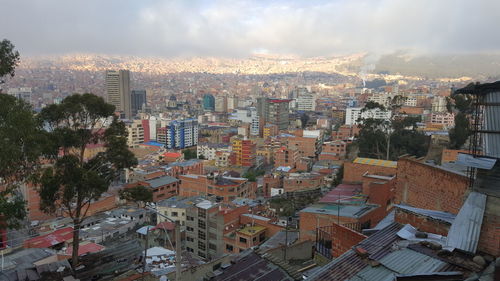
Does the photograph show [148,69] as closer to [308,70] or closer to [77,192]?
[308,70]

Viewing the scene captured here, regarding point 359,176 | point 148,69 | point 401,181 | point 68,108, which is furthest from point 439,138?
point 148,69

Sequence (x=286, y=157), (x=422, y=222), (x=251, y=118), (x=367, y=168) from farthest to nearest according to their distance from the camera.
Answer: (x=251, y=118), (x=286, y=157), (x=367, y=168), (x=422, y=222)

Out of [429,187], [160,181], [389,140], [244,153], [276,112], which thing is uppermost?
[276,112]

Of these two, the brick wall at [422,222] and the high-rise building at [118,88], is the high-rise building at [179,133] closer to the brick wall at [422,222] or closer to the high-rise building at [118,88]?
the high-rise building at [118,88]

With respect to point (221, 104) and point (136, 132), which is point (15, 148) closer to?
point (136, 132)

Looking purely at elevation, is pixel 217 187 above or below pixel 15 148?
below

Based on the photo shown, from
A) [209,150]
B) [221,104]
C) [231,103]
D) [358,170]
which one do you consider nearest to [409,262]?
[358,170]

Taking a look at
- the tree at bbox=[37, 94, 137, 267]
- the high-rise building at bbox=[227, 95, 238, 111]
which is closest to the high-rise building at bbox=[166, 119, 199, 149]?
the high-rise building at bbox=[227, 95, 238, 111]
